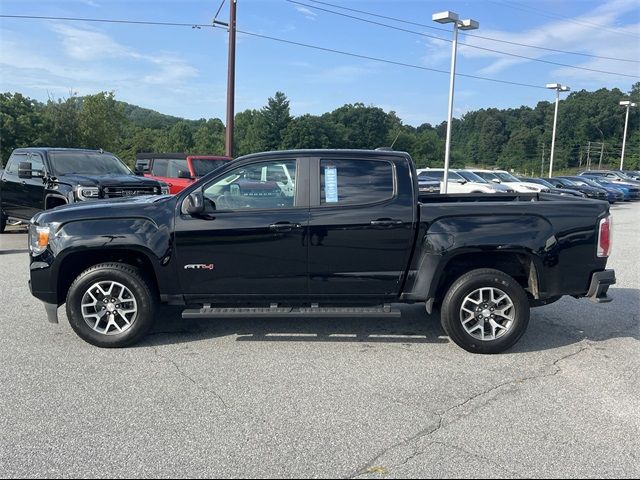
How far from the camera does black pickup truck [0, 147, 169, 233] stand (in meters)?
9.89

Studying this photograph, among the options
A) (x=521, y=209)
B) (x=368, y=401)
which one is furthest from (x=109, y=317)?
(x=521, y=209)

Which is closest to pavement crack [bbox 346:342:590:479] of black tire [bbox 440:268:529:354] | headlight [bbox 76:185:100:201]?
black tire [bbox 440:268:529:354]

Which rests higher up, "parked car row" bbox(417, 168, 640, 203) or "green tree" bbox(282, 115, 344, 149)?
"green tree" bbox(282, 115, 344, 149)

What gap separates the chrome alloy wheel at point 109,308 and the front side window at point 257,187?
1.19 meters

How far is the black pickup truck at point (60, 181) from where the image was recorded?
989cm

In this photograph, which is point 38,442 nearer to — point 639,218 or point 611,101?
point 639,218

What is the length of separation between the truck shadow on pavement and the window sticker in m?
1.39

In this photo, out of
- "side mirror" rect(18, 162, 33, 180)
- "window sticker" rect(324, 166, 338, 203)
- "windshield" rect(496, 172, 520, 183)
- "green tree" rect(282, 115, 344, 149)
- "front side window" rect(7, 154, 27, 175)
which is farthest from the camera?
"green tree" rect(282, 115, 344, 149)

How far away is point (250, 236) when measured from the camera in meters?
4.72

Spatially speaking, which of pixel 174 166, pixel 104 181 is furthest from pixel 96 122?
pixel 104 181

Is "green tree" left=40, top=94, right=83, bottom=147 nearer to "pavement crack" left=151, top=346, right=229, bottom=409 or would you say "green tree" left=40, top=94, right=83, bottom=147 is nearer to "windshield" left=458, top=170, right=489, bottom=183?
"windshield" left=458, top=170, right=489, bottom=183

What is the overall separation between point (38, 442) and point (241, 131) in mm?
108253

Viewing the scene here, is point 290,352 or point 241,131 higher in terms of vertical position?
point 241,131

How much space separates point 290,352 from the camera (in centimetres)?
477
